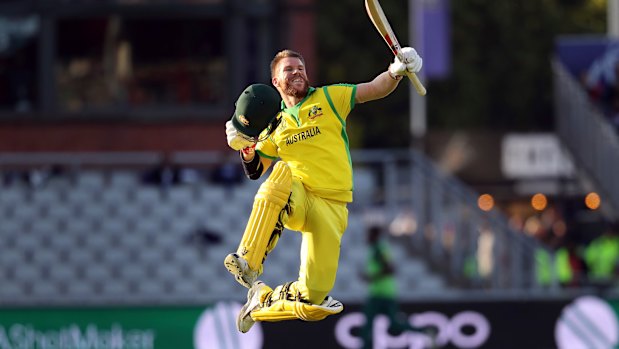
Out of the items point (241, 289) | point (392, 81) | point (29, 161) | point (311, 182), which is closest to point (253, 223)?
point (311, 182)

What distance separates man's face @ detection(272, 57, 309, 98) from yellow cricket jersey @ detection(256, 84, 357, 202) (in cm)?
12

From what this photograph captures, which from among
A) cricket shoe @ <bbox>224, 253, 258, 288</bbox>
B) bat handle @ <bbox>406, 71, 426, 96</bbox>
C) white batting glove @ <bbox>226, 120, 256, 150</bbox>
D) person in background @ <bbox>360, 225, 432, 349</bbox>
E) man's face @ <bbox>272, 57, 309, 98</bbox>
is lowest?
person in background @ <bbox>360, 225, 432, 349</bbox>

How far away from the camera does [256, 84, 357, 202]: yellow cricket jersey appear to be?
10.7 m

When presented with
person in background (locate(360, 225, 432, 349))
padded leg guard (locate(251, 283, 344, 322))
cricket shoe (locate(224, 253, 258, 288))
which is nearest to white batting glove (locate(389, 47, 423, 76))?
cricket shoe (locate(224, 253, 258, 288))

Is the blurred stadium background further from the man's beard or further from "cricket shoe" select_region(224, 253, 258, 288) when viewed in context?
the man's beard

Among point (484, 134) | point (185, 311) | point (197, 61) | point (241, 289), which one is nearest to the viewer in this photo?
point (185, 311)

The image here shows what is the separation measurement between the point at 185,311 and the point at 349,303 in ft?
5.76

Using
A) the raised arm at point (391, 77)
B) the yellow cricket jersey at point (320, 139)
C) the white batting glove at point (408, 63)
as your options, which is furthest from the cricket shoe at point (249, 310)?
the white batting glove at point (408, 63)

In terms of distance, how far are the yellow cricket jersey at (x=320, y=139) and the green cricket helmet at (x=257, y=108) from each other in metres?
0.40

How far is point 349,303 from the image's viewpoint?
17.7 m

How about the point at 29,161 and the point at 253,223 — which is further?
the point at 29,161

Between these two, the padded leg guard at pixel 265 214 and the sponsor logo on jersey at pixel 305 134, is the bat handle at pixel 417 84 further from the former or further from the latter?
the padded leg guard at pixel 265 214

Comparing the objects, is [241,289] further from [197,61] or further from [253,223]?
[253,223]

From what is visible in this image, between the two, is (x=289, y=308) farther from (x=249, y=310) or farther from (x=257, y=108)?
(x=257, y=108)
